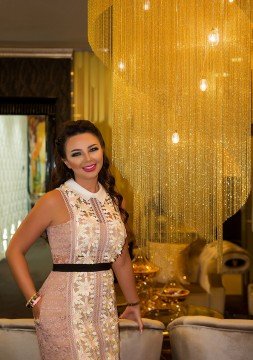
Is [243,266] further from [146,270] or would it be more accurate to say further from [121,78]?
[121,78]

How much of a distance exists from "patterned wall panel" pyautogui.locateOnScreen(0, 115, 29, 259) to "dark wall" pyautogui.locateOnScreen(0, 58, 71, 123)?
635 millimetres

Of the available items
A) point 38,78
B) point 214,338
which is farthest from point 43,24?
point 214,338

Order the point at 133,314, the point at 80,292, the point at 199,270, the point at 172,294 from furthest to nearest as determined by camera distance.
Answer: the point at 199,270
the point at 172,294
the point at 133,314
the point at 80,292

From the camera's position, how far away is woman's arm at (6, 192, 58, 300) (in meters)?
1.70

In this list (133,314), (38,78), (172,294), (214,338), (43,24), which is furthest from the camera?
(38,78)

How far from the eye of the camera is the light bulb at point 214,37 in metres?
2.38

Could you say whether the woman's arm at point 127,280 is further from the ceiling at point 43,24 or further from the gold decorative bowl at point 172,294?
the ceiling at point 43,24

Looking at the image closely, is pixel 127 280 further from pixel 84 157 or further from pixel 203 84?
pixel 203 84

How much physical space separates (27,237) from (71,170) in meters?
0.27

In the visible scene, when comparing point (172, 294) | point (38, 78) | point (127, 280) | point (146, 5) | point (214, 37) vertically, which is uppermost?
point (38, 78)

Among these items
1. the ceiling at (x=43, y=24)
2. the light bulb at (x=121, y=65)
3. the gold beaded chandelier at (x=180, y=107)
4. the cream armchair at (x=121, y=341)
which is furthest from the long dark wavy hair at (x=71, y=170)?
the ceiling at (x=43, y=24)

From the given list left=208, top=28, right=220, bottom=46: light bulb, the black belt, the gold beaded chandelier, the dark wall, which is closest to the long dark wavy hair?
the black belt

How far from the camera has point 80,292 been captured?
168cm

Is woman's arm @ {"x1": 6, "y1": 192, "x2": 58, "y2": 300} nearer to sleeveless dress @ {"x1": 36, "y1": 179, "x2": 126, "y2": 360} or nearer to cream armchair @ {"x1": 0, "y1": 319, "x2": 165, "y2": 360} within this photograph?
sleeveless dress @ {"x1": 36, "y1": 179, "x2": 126, "y2": 360}
